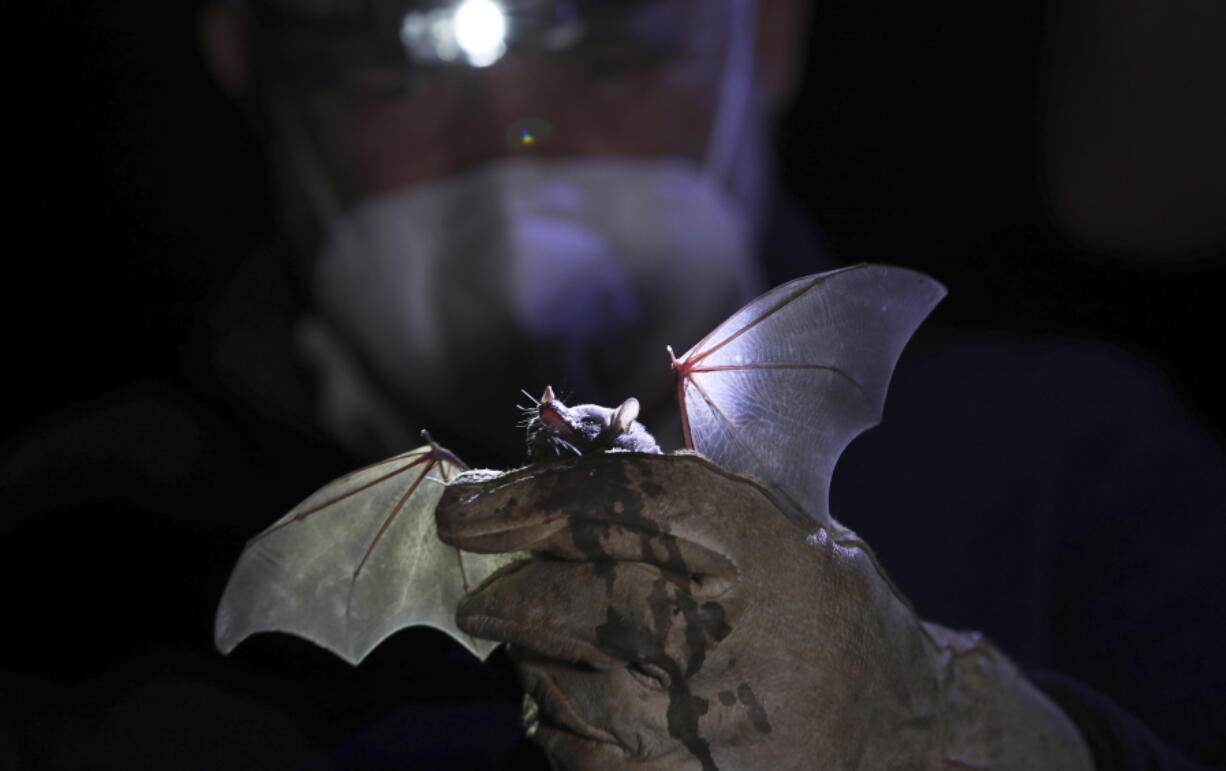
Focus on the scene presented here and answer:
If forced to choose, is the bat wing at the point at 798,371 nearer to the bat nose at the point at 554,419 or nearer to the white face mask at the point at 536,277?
the bat nose at the point at 554,419

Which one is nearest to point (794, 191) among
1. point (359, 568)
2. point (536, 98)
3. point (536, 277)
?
point (536, 98)

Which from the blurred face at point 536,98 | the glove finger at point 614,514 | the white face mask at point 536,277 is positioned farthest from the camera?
the blurred face at point 536,98

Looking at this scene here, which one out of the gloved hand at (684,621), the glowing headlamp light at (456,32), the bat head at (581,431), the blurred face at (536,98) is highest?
the glowing headlamp light at (456,32)

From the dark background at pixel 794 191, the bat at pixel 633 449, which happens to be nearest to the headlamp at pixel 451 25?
the dark background at pixel 794 191

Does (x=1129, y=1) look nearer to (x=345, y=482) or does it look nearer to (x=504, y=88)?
(x=504, y=88)

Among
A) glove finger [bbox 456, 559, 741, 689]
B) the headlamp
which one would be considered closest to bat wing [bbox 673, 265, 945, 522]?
glove finger [bbox 456, 559, 741, 689]

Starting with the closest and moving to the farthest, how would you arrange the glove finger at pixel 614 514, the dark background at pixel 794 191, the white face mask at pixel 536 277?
the glove finger at pixel 614 514 → the white face mask at pixel 536 277 → the dark background at pixel 794 191

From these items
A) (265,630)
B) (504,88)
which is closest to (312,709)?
(265,630)
